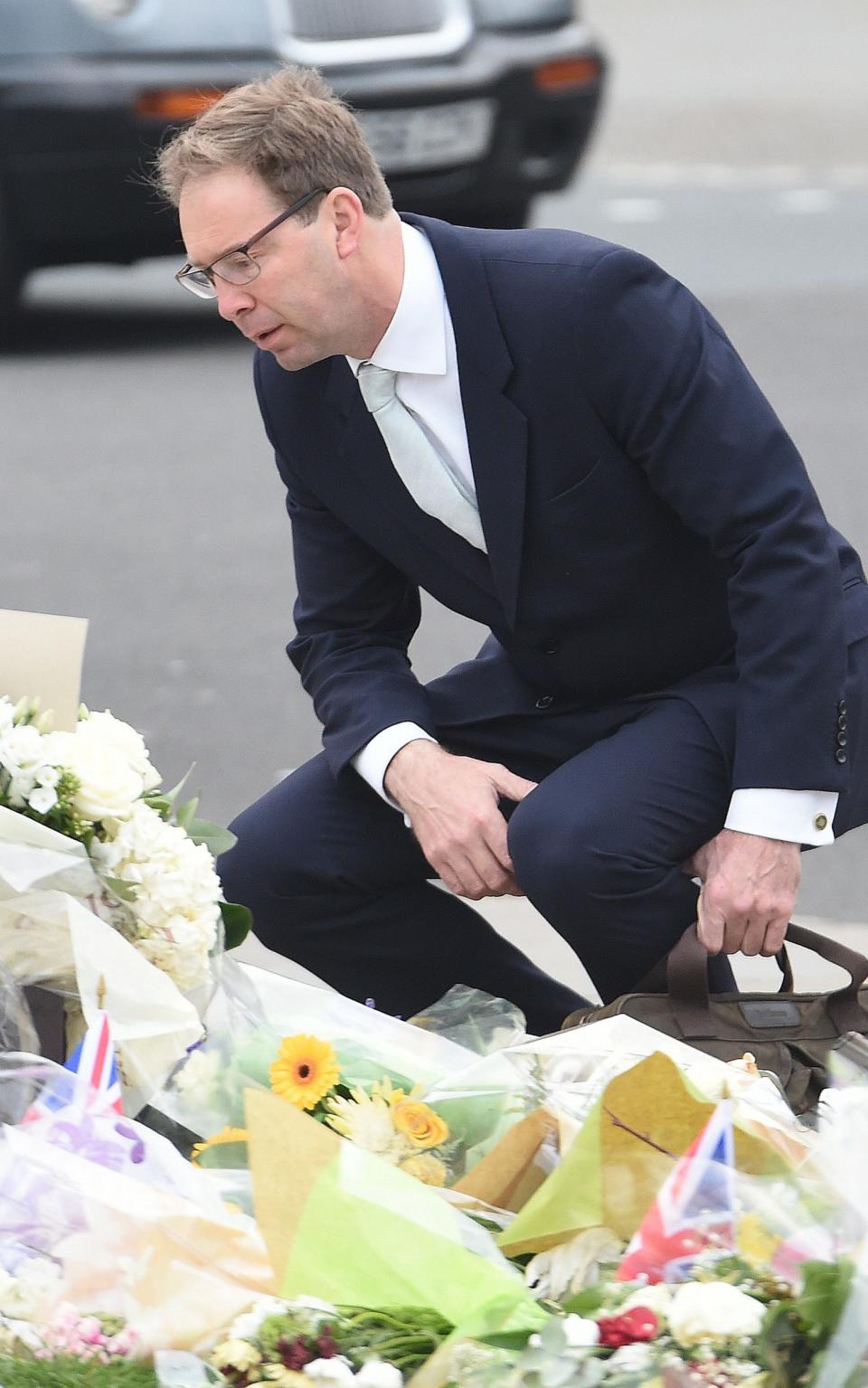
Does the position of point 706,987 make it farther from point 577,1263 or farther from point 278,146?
point 278,146

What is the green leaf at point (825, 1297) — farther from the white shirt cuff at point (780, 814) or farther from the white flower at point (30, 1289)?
the white shirt cuff at point (780, 814)

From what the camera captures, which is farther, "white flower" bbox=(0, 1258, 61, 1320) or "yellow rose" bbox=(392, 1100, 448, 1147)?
"yellow rose" bbox=(392, 1100, 448, 1147)

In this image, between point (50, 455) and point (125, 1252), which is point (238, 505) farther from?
point (125, 1252)

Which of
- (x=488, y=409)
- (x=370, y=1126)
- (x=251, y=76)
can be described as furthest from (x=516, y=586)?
(x=251, y=76)

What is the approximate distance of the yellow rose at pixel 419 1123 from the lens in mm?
1849

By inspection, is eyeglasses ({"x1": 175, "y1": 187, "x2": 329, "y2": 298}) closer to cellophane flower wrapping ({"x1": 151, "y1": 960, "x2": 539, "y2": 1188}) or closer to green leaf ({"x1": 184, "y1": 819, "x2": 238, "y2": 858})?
green leaf ({"x1": 184, "y1": 819, "x2": 238, "y2": 858})

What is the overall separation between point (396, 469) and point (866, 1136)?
1.25m

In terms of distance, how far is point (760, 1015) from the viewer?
2.31 metres

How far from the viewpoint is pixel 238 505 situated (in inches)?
238

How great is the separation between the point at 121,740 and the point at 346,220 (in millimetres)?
689

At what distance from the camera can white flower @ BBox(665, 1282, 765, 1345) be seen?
1.41m

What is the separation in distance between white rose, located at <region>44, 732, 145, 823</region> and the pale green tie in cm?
68

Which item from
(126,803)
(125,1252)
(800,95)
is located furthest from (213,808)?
(800,95)

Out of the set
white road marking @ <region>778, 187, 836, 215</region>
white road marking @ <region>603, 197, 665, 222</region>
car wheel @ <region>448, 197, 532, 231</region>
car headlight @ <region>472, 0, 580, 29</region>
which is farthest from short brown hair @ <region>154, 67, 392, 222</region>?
white road marking @ <region>778, 187, 836, 215</region>
